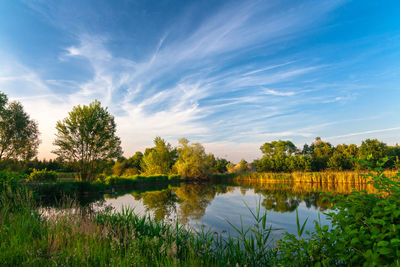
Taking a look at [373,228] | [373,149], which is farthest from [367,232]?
[373,149]

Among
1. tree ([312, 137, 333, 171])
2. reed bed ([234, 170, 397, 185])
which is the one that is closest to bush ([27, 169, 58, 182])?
reed bed ([234, 170, 397, 185])

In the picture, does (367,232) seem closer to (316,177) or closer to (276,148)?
(316,177)

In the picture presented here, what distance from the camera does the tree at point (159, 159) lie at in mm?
51750

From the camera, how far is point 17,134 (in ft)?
117

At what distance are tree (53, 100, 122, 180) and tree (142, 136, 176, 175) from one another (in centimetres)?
1897

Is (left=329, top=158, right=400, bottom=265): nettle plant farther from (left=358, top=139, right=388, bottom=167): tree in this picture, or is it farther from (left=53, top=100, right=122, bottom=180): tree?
(left=358, top=139, right=388, bottom=167): tree

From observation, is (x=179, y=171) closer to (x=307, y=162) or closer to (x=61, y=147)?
(x=61, y=147)

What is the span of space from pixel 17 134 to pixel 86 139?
1404 cm

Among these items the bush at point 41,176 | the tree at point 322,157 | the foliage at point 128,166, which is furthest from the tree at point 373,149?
the foliage at point 128,166

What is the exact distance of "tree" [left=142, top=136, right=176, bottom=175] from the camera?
51.8 metres

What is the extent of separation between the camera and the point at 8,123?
34.7 meters

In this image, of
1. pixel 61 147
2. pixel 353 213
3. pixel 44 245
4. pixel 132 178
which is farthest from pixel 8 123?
pixel 353 213

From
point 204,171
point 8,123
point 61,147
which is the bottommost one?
point 204,171

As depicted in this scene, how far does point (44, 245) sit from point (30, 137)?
4255 cm
